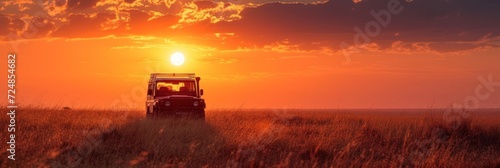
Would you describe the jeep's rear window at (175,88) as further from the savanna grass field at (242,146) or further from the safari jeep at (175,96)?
the savanna grass field at (242,146)

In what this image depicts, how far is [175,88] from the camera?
982 inches

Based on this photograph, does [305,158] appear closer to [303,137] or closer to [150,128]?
[303,137]

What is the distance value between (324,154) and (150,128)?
6312mm

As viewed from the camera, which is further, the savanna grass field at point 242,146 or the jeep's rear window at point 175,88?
the jeep's rear window at point 175,88

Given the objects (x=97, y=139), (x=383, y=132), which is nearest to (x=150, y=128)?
(x=97, y=139)

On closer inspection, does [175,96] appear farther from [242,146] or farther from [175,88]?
[242,146]

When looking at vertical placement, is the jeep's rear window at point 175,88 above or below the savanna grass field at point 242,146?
above

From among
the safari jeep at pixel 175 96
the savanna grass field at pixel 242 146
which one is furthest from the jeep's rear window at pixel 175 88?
the savanna grass field at pixel 242 146

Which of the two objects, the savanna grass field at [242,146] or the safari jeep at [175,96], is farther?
the safari jeep at [175,96]

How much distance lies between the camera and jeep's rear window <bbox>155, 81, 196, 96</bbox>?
24.2 meters

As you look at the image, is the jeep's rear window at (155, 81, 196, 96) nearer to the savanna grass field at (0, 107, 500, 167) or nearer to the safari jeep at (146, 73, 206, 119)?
the safari jeep at (146, 73, 206, 119)

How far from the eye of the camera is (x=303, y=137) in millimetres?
17891

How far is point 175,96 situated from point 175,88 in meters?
1.36

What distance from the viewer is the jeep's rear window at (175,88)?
24189 millimetres
